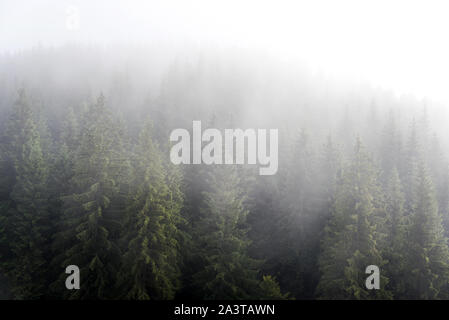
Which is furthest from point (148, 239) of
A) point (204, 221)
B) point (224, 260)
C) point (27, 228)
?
point (27, 228)

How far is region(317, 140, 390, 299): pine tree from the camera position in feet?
58.0

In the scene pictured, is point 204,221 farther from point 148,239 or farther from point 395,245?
point 395,245

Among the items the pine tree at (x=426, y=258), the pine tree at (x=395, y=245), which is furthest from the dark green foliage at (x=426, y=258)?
the pine tree at (x=395, y=245)

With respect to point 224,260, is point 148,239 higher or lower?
higher

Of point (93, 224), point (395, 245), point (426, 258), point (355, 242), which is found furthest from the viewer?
point (395, 245)

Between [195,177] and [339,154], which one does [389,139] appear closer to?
[339,154]

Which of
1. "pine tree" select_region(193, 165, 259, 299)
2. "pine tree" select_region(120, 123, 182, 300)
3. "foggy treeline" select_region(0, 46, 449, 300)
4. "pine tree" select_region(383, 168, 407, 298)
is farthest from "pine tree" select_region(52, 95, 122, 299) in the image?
"pine tree" select_region(383, 168, 407, 298)

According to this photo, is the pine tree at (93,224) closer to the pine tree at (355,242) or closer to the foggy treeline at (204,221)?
the foggy treeline at (204,221)

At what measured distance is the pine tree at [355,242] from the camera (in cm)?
1767

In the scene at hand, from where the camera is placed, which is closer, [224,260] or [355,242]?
[224,260]

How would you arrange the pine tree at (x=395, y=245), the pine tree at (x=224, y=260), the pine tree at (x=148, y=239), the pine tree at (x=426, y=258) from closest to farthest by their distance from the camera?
the pine tree at (x=148, y=239), the pine tree at (x=224, y=260), the pine tree at (x=426, y=258), the pine tree at (x=395, y=245)

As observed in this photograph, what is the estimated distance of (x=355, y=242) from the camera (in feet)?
59.5

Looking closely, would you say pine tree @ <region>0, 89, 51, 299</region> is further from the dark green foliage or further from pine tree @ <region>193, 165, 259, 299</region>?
the dark green foliage
